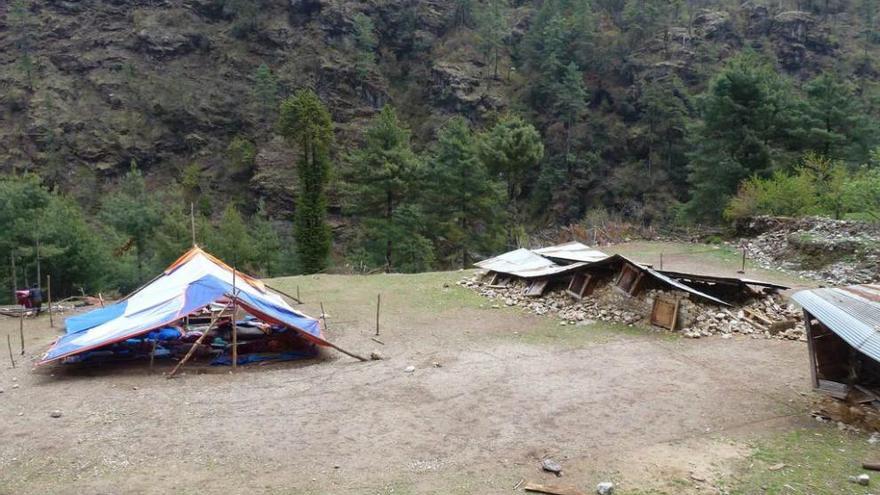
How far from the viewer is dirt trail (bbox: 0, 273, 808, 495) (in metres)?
6.14

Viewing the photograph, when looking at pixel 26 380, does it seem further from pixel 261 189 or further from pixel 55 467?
pixel 261 189

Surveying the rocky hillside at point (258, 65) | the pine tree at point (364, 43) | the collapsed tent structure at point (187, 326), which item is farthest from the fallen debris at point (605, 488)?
the pine tree at point (364, 43)

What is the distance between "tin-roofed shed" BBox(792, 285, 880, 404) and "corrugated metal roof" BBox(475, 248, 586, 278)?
694 centimetres

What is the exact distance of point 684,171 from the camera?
135ft

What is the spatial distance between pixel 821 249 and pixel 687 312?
322 inches

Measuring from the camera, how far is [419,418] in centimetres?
765

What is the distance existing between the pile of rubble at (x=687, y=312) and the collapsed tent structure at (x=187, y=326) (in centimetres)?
571

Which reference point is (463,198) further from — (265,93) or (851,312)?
(265,93)

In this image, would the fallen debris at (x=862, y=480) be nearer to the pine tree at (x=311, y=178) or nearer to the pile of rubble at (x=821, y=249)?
the pile of rubble at (x=821, y=249)

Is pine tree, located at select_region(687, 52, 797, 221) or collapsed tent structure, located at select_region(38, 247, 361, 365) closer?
collapsed tent structure, located at select_region(38, 247, 361, 365)

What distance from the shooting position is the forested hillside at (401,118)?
2888 centimetres

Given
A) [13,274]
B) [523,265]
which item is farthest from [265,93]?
[523,265]

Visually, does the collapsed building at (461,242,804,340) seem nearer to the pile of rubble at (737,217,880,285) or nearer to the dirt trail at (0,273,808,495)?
the dirt trail at (0,273,808,495)

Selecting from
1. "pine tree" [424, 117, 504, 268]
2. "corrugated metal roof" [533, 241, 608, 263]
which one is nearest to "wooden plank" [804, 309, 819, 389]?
"corrugated metal roof" [533, 241, 608, 263]
